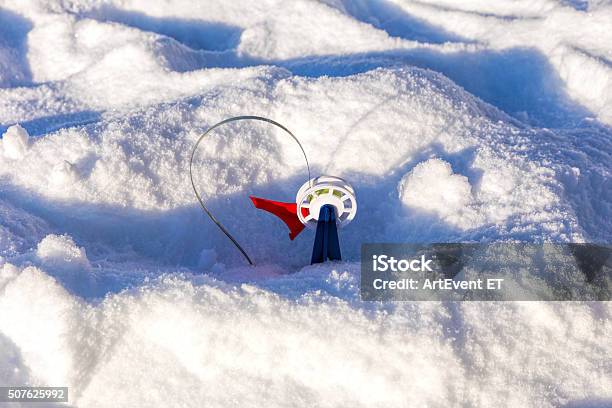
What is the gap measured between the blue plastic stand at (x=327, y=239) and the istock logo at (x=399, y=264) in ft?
0.73

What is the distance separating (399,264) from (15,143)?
182cm

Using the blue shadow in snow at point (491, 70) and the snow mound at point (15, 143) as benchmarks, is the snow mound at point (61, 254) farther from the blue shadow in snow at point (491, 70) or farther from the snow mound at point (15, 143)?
the blue shadow in snow at point (491, 70)

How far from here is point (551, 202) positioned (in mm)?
2359

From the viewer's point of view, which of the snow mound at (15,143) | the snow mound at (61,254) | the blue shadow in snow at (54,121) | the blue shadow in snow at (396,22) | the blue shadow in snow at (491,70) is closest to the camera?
the snow mound at (61,254)

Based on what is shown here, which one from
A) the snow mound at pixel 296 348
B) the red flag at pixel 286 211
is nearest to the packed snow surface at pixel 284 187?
the snow mound at pixel 296 348

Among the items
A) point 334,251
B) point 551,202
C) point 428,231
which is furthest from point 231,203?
point 551,202

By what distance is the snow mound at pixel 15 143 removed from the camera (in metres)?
2.76

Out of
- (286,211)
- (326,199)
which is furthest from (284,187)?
(326,199)

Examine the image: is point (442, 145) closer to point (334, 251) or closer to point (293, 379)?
point (334, 251)

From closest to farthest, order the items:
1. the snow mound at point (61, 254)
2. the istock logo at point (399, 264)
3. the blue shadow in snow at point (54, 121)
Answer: the snow mound at point (61, 254)
the istock logo at point (399, 264)
the blue shadow in snow at point (54, 121)

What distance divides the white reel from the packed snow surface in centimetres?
19

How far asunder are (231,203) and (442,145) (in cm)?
100

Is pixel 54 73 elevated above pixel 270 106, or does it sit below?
above

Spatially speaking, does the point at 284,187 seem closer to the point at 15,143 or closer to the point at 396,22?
the point at 15,143
